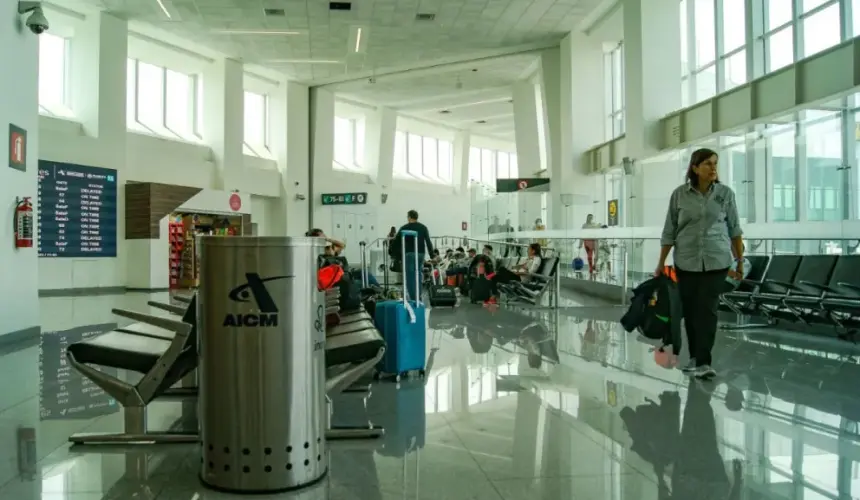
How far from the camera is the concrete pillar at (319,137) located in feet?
82.7

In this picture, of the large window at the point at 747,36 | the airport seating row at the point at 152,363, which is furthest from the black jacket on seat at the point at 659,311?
the large window at the point at 747,36

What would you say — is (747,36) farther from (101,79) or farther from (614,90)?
(101,79)

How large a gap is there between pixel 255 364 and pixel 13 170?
616cm

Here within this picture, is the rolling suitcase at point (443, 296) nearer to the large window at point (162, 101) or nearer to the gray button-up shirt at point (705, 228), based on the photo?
the gray button-up shirt at point (705, 228)

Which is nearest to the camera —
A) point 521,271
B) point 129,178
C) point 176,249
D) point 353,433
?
point 353,433

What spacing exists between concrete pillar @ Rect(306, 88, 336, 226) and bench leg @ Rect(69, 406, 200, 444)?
2250cm

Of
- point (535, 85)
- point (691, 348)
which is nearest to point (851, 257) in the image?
point (691, 348)

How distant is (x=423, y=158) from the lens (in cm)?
3416

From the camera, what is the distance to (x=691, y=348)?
194 inches

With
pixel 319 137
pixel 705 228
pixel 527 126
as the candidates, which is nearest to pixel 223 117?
pixel 319 137

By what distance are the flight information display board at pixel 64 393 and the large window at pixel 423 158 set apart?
1066 inches

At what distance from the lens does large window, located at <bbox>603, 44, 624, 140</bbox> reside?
21.5m

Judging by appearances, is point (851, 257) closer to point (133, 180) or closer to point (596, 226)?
point (596, 226)

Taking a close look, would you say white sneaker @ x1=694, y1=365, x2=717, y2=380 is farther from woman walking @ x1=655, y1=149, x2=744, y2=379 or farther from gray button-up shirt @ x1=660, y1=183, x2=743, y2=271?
gray button-up shirt @ x1=660, y1=183, x2=743, y2=271
